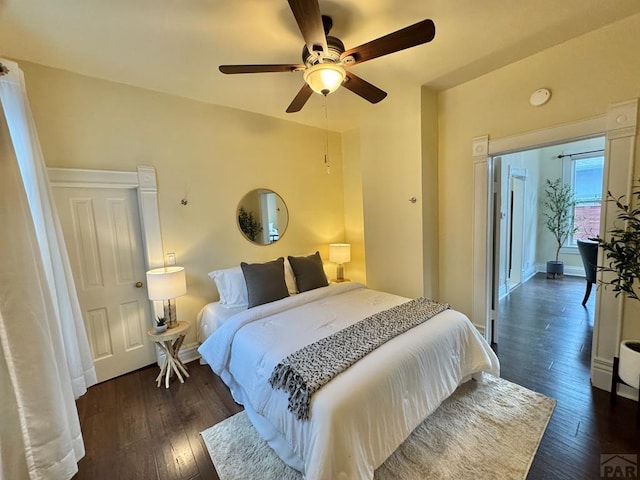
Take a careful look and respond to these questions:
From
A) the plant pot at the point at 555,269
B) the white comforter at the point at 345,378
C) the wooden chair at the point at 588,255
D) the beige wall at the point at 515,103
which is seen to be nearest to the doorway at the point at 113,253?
the white comforter at the point at 345,378

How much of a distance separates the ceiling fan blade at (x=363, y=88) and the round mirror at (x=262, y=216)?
1.85m

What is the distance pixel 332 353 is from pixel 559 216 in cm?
642

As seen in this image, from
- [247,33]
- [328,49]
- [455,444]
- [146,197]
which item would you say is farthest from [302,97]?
[455,444]

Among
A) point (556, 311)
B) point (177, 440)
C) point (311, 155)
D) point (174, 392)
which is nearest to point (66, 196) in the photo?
point (174, 392)

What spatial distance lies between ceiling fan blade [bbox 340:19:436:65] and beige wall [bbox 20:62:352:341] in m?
1.98

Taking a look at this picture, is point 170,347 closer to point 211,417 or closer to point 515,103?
point 211,417

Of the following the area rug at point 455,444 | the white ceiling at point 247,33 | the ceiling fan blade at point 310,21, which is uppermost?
the white ceiling at point 247,33

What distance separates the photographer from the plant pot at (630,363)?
188 cm

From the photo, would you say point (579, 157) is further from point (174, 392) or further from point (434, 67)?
point (174, 392)

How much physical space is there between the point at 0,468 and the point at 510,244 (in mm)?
6222

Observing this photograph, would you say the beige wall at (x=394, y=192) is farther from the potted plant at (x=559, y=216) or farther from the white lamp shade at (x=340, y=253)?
the potted plant at (x=559, y=216)

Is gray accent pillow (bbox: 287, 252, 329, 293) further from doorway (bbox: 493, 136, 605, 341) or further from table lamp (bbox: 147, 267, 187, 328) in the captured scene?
doorway (bbox: 493, 136, 605, 341)

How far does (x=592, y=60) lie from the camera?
7.04ft

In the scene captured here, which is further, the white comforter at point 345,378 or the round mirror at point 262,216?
the round mirror at point 262,216
